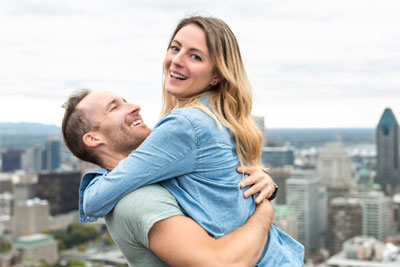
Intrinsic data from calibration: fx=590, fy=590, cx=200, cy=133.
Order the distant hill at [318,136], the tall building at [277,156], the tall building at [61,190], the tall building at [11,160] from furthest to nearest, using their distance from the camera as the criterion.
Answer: the distant hill at [318,136]
the tall building at [277,156]
the tall building at [11,160]
the tall building at [61,190]

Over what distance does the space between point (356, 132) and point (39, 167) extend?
52.9 feet

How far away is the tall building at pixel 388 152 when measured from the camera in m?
27.6

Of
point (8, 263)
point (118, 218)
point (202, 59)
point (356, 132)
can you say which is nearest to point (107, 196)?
point (118, 218)

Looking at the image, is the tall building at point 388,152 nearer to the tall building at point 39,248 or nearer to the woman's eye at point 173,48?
the tall building at point 39,248

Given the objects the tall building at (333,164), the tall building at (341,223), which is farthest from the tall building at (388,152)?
the tall building at (341,223)

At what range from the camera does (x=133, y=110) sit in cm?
96

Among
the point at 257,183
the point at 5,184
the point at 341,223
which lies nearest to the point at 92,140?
the point at 257,183

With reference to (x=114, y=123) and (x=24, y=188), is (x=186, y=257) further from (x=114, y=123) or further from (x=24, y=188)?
(x=24, y=188)

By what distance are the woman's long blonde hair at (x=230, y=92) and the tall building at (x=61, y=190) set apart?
63.7ft

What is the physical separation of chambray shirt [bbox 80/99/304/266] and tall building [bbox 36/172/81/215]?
1949 cm

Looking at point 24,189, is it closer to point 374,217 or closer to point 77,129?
point 374,217

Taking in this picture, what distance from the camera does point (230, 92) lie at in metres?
0.95

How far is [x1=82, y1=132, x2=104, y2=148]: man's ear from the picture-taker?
0.93 meters

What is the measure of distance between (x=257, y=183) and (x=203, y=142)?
144 millimetres
